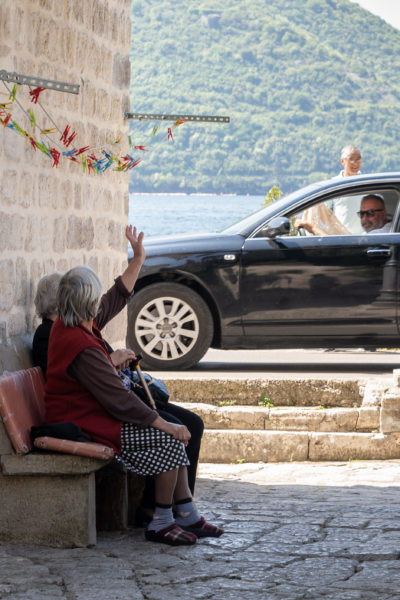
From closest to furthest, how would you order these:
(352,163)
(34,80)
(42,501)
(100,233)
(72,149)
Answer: (42,501)
(34,80)
(72,149)
(100,233)
(352,163)

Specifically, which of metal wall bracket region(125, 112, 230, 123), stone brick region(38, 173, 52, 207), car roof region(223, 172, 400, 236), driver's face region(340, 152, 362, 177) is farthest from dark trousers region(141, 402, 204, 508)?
driver's face region(340, 152, 362, 177)

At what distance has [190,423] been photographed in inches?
228

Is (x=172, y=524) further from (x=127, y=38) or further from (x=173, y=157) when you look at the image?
(x=173, y=157)

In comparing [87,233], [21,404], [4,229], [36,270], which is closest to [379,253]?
[87,233]

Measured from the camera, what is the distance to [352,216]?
399 inches

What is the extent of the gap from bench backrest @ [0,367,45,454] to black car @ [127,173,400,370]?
13.5 feet

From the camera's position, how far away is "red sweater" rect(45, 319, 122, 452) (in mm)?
5105

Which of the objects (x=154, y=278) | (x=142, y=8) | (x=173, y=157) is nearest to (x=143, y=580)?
(x=154, y=278)

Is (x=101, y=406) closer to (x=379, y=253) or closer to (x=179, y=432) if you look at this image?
(x=179, y=432)

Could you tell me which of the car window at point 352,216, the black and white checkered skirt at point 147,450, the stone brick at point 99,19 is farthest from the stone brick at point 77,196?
the car window at point 352,216

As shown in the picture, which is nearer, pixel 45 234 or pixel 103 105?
pixel 45 234

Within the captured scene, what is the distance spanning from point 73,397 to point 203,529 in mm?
865

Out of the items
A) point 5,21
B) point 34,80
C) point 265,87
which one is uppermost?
point 265,87

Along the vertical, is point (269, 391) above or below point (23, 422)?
below
